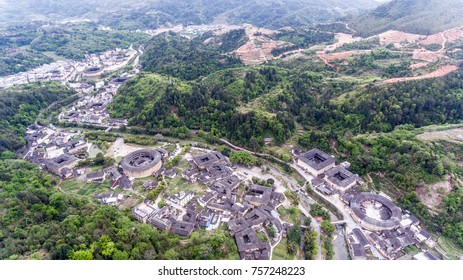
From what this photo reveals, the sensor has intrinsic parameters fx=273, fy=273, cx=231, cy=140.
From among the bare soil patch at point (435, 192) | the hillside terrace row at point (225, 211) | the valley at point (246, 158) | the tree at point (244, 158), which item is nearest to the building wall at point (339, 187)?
Result: the valley at point (246, 158)

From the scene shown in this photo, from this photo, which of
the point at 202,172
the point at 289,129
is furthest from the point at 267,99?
the point at 202,172

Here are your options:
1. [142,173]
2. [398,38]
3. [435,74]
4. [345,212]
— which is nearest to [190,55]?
[142,173]

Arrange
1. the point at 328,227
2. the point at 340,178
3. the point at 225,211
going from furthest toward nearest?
the point at 340,178
the point at 225,211
the point at 328,227

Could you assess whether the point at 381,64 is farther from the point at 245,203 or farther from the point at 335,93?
the point at 245,203

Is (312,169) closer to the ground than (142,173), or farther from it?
closer to the ground

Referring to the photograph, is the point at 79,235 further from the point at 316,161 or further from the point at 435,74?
the point at 435,74

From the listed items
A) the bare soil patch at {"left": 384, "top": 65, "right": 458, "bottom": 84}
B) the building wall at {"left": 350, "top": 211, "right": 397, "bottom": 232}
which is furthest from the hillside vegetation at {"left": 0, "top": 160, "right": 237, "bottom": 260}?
the bare soil patch at {"left": 384, "top": 65, "right": 458, "bottom": 84}

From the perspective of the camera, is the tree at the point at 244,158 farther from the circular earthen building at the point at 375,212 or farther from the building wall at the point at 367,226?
the building wall at the point at 367,226

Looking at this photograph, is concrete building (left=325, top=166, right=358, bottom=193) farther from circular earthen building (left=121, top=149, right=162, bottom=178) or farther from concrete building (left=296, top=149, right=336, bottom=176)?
circular earthen building (left=121, top=149, right=162, bottom=178)
